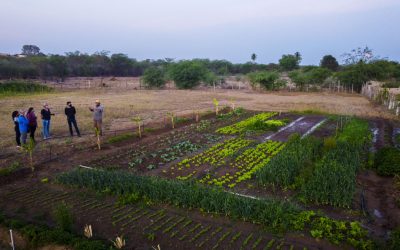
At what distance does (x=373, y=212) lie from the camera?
725 cm

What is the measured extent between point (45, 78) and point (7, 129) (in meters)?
40.7

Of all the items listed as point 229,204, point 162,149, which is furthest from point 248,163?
point 229,204

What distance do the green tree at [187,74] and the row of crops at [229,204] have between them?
3325cm

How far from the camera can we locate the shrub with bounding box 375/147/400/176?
30.1 ft

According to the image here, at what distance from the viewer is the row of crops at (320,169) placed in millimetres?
7547

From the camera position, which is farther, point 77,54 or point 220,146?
point 77,54

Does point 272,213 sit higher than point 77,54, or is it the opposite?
point 77,54

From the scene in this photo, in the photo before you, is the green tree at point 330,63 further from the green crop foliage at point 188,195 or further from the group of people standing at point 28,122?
the green crop foliage at point 188,195

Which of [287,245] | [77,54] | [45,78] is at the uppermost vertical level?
[77,54]

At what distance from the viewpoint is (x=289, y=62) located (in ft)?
207

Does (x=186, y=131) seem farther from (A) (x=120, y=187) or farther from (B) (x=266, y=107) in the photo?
(B) (x=266, y=107)

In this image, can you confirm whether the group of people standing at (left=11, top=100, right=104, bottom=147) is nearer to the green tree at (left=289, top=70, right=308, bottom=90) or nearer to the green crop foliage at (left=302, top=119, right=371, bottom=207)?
the green crop foliage at (left=302, top=119, right=371, bottom=207)

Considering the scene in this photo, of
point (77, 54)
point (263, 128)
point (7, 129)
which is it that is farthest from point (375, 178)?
point (77, 54)

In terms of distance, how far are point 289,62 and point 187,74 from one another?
29.3 m
